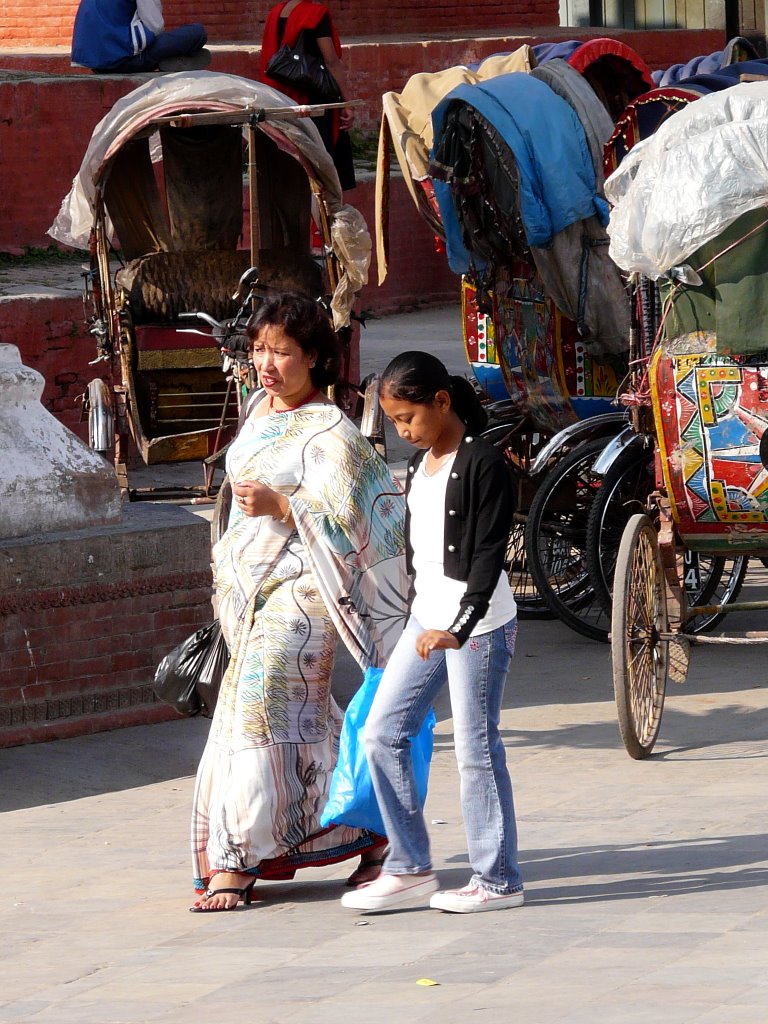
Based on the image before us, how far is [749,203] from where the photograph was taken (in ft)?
22.7

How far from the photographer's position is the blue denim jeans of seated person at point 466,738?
15.7 feet

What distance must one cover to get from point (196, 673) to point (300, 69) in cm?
971

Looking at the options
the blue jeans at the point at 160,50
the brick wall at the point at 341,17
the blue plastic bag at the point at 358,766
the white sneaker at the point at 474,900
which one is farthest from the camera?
the brick wall at the point at 341,17

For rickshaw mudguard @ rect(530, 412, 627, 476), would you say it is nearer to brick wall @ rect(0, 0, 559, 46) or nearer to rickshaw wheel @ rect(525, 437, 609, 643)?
rickshaw wheel @ rect(525, 437, 609, 643)

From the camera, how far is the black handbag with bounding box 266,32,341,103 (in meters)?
14.5

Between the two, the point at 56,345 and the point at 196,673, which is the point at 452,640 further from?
the point at 56,345

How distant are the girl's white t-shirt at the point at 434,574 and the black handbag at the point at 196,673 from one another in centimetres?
89

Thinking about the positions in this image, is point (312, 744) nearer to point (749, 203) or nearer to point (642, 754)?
point (642, 754)

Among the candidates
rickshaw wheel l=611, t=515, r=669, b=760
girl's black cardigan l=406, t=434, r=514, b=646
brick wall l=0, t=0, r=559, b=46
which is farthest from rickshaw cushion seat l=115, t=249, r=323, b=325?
brick wall l=0, t=0, r=559, b=46

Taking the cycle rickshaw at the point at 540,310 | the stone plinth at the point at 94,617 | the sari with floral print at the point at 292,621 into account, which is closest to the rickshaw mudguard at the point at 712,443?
the cycle rickshaw at the point at 540,310

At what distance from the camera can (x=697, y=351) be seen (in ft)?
23.4

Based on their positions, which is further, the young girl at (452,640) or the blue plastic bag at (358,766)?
the blue plastic bag at (358,766)

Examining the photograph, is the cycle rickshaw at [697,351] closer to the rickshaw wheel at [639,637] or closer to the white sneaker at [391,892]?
the rickshaw wheel at [639,637]

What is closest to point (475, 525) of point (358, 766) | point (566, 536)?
point (358, 766)
